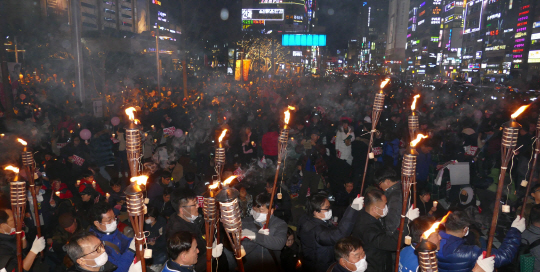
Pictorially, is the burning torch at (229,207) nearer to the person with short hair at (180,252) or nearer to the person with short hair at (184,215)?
the person with short hair at (180,252)

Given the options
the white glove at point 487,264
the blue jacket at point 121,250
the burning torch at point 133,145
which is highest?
the burning torch at point 133,145

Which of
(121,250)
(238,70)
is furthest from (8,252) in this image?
(238,70)

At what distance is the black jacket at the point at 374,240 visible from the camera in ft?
13.1

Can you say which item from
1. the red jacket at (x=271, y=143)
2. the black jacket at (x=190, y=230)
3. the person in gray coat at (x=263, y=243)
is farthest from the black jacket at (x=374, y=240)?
the red jacket at (x=271, y=143)

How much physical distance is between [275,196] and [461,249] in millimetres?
3946

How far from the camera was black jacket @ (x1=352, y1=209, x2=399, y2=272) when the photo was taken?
401 centimetres

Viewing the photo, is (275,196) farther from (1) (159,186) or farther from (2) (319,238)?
(2) (319,238)

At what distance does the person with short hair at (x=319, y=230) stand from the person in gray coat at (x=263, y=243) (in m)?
0.33

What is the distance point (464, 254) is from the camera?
351 centimetres

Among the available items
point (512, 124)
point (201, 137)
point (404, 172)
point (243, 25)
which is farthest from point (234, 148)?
point (243, 25)

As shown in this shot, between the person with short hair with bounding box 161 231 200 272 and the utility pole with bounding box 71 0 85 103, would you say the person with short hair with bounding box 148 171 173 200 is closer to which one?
the person with short hair with bounding box 161 231 200 272

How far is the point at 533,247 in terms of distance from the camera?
3.95m

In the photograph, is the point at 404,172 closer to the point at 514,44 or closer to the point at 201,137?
the point at 201,137

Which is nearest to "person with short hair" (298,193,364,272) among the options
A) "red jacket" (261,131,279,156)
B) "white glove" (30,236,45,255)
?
"white glove" (30,236,45,255)
